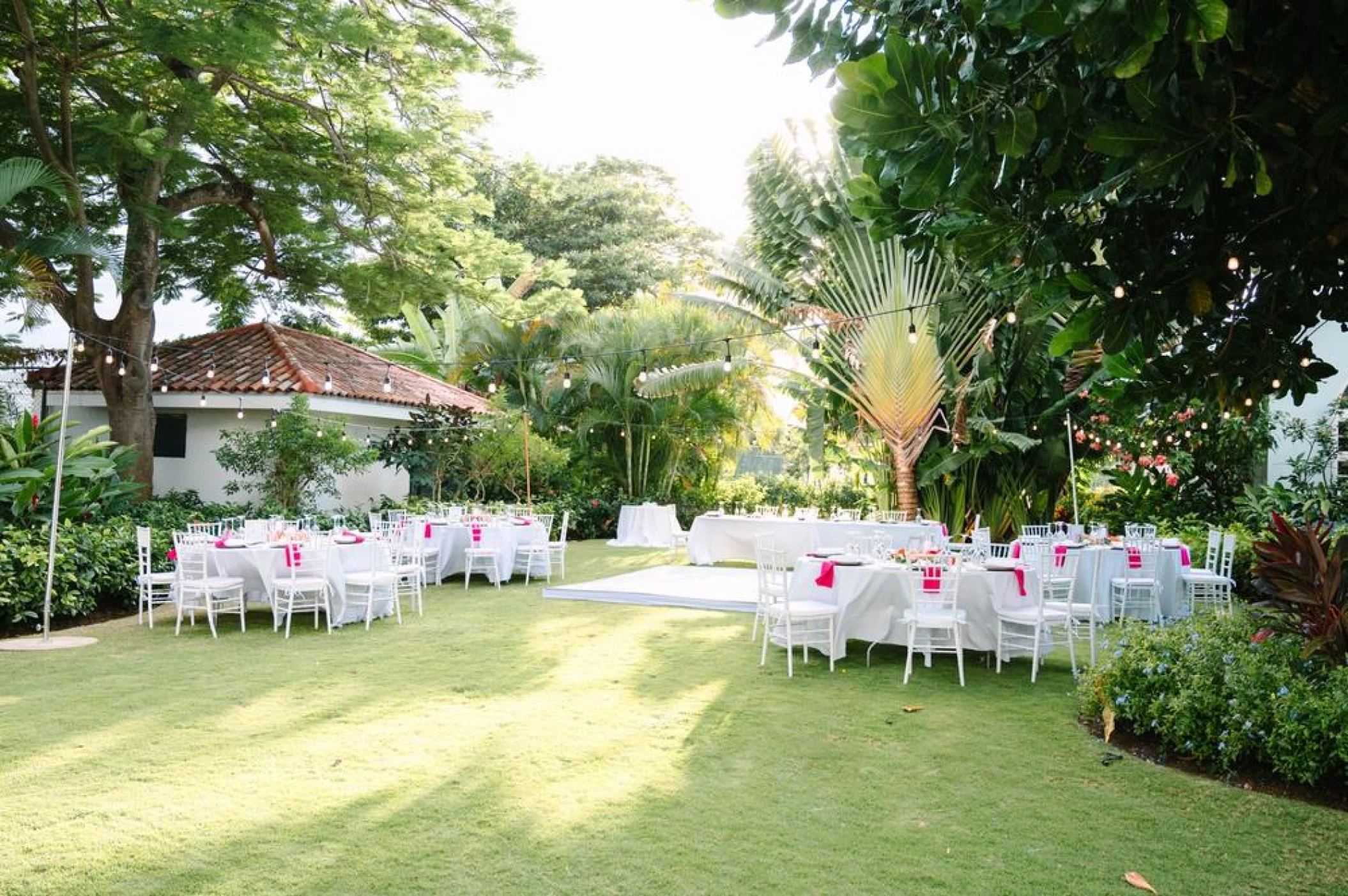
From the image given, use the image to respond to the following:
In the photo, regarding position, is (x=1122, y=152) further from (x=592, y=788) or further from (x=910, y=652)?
(x=910, y=652)

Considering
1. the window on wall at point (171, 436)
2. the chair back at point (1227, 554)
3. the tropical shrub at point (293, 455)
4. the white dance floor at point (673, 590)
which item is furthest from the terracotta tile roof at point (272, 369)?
the chair back at point (1227, 554)

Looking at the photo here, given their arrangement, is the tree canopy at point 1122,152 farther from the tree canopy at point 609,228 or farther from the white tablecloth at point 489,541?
the tree canopy at point 609,228

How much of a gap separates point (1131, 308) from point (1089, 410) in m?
12.1

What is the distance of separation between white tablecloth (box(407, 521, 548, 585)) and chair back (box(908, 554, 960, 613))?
6.56 meters

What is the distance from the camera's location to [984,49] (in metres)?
2.59

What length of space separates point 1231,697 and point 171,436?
1593 cm

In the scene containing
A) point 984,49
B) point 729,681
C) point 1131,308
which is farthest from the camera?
point 729,681

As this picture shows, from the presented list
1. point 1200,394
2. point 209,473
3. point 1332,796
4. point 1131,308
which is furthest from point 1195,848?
point 209,473

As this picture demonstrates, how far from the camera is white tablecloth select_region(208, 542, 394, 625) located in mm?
9016

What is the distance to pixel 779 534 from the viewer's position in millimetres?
13953

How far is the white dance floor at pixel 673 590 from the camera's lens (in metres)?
10.8

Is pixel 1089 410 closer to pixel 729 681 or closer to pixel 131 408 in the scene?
pixel 729 681

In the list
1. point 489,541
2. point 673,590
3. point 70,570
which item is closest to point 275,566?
point 70,570

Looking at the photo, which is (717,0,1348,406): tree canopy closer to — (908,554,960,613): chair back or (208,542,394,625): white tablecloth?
(908,554,960,613): chair back
